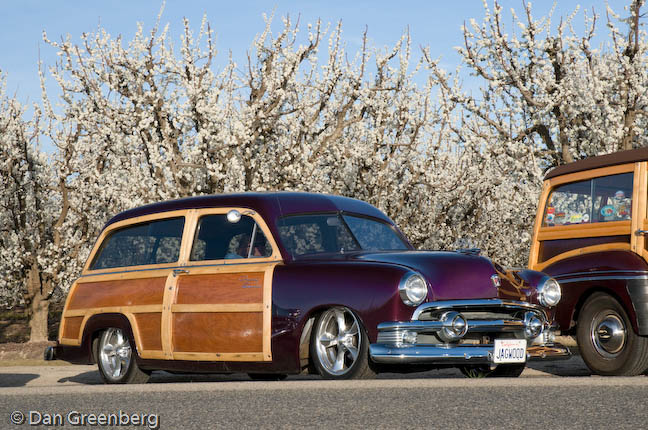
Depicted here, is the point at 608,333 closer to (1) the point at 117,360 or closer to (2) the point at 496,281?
(2) the point at 496,281

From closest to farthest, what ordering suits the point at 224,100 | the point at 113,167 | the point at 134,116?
the point at 134,116
the point at 224,100
the point at 113,167

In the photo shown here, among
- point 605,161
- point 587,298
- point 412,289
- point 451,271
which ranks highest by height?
point 605,161

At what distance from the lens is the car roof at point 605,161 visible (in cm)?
980

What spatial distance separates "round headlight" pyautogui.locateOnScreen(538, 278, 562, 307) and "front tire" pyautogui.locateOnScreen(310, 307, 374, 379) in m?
1.96

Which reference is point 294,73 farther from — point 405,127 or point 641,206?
point 641,206

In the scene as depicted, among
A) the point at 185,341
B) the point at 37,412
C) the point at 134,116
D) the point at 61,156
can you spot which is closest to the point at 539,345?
the point at 185,341

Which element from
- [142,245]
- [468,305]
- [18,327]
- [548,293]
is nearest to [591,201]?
[548,293]

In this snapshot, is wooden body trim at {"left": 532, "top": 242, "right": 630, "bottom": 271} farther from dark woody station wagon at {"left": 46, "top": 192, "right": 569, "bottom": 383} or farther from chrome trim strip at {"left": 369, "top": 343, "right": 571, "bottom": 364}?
chrome trim strip at {"left": 369, "top": 343, "right": 571, "bottom": 364}

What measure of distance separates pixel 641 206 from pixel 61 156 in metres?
20.2

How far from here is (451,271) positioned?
315 inches

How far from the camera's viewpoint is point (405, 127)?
2411 centimetres

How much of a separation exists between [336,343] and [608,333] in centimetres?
317

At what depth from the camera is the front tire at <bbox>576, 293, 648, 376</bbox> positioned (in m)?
9.16

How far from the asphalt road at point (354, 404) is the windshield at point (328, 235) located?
1566 millimetres
